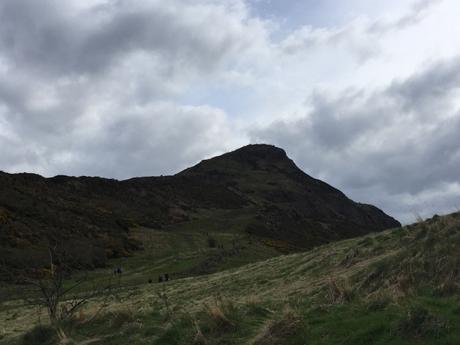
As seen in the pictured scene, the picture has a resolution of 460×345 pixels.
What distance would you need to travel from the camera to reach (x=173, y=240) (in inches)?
3152

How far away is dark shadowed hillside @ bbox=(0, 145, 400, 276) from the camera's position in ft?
217

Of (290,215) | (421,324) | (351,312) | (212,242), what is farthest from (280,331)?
(290,215)

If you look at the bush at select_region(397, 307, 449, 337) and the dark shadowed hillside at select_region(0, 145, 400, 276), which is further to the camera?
the dark shadowed hillside at select_region(0, 145, 400, 276)

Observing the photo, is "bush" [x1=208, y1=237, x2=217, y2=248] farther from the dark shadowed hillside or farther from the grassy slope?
the grassy slope

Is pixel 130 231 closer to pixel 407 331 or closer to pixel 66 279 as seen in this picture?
pixel 66 279

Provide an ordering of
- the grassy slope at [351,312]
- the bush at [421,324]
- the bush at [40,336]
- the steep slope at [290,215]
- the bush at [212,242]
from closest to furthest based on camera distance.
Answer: the bush at [421,324] < the grassy slope at [351,312] < the bush at [40,336] < the bush at [212,242] < the steep slope at [290,215]

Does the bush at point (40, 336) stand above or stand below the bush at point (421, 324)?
above

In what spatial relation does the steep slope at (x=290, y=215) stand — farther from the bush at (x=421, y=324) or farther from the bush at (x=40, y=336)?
the bush at (x=421, y=324)

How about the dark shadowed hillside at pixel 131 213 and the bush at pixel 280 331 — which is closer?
the bush at pixel 280 331

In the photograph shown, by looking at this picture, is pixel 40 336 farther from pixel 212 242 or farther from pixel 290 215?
pixel 290 215

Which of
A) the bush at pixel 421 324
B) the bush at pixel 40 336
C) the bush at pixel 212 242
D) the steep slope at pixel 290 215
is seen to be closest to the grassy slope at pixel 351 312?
the bush at pixel 421 324

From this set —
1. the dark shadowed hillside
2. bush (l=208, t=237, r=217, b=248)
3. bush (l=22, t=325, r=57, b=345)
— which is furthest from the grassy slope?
bush (l=208, t=237, r=217, b=248)

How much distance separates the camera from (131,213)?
115 meters

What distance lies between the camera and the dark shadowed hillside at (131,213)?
2608 inches
